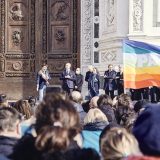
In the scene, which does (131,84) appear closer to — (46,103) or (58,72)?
(46,103)

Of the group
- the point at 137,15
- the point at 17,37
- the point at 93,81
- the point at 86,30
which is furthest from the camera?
the point at 17,37

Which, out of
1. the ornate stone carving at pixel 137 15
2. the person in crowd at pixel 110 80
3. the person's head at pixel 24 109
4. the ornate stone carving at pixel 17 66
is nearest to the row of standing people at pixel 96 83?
the person in crowd at pixel 110 80

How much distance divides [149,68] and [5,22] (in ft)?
41.0

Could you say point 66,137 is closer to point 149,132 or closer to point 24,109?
point 149,132

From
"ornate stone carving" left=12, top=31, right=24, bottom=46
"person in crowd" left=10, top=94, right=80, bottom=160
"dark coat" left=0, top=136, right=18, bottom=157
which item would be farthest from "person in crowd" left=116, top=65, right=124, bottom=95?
"person in crowd" left=10, top=94, right=80, bottom=160

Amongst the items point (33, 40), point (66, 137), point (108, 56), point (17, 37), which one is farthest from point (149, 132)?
point (17, 37)

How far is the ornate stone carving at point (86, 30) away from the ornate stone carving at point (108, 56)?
3.05ft

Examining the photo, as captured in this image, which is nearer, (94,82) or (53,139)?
(53,139)

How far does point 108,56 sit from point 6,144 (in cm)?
1492

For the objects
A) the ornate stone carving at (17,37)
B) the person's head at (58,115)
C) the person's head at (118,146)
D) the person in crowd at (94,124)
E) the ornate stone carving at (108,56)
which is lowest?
the person in crowd at (94,124)

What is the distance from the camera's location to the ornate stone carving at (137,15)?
18.0m

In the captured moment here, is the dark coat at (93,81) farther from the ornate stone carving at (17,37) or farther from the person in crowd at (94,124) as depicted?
the person in crowd at (94,124)

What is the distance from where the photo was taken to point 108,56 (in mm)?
18703

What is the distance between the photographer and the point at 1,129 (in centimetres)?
396
